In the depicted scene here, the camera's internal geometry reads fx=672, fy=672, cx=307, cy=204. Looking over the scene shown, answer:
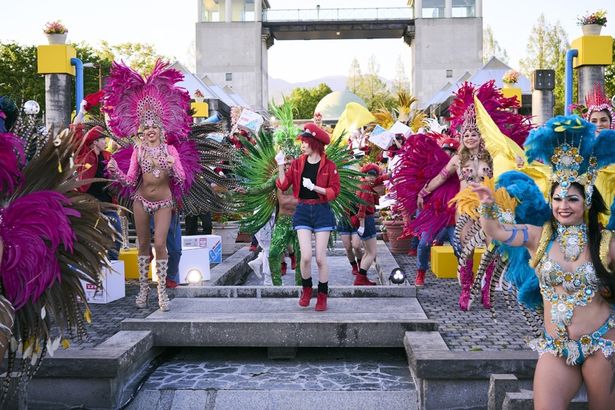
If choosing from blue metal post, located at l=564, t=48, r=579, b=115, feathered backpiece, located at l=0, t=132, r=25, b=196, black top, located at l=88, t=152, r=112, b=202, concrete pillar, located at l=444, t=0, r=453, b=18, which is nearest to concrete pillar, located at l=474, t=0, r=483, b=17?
concrete pillar, located at l=444, t=0, r=453, b=18

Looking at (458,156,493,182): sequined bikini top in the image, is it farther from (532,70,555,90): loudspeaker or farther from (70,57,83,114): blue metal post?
(532,70,555,90): loudspeaker

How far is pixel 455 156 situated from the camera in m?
6.97

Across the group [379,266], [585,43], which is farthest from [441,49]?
[379,266]

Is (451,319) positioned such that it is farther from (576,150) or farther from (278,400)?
(576,150)

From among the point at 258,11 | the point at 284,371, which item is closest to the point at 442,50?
the point at 258,11

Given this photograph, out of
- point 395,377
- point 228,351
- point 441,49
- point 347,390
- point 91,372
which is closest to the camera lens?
point 91,372

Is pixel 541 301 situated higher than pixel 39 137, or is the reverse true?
pixel 39 137

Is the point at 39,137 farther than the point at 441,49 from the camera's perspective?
No

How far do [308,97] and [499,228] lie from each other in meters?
75.0

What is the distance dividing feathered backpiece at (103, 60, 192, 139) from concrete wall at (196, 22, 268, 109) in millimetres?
50859

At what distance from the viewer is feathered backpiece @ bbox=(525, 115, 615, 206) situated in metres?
3.32

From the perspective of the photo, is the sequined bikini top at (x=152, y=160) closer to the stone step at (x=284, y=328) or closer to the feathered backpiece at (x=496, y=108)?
the stone step at (x=284, y=328)

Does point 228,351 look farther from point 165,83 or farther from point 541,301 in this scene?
point 541,301

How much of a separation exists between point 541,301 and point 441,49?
5527 cm
